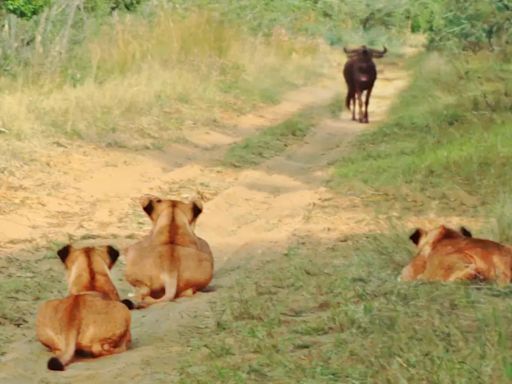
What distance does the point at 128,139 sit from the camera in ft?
41.7

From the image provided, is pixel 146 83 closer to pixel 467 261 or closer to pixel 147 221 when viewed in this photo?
pixel 147 221

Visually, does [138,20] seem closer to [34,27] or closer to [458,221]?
[34,27]

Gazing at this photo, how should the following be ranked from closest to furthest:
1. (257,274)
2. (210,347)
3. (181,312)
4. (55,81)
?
1. (210,347)
2. (181,312)
3. (257,274)
4. (55,81)

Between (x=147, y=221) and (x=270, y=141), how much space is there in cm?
477

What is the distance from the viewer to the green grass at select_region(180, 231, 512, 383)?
4480mm

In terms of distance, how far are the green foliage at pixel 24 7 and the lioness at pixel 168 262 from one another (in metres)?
7.34

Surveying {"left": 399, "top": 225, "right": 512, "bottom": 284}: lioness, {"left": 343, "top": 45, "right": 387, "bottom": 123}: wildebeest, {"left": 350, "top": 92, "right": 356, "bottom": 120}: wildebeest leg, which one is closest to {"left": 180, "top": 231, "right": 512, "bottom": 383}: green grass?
{"left": 399, "top": 225, "right": 512, "bottom": 284}: lioness

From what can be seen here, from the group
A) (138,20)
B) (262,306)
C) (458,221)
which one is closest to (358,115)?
(138,20)

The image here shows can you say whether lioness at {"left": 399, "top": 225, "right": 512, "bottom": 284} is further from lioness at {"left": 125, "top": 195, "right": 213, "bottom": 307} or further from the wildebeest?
the wildebeest

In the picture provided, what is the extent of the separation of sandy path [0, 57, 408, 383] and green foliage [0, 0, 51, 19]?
2411 mm

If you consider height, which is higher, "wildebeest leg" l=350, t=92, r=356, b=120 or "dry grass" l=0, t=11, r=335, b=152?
"dry grass" l=0, t=11, r=335, b=152

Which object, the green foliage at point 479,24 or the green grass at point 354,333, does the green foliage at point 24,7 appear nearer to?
the green foliage at point 479,24

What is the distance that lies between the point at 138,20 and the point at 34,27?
3828 mm

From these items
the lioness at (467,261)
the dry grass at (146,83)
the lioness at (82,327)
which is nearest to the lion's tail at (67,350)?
the lioness at (82,327)
